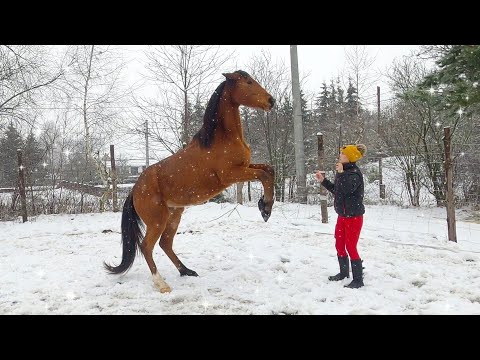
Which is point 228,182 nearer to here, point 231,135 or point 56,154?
point 231,135

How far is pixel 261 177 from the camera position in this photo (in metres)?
3.51

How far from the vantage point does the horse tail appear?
414 cm

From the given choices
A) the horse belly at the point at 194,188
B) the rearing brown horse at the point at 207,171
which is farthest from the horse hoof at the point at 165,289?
the horse belly at the point at 194,188

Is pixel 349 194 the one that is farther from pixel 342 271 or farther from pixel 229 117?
pixel 229 117

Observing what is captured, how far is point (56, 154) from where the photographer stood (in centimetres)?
1242

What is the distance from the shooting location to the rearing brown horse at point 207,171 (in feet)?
11.8

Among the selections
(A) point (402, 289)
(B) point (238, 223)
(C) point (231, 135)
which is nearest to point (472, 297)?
(A) point (402, 289)

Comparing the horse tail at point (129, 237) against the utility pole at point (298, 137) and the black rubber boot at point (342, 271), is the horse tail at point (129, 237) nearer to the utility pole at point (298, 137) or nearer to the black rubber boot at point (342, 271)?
the black rubber boot at point (342, 271)

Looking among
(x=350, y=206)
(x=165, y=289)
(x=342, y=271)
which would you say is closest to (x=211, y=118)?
(x=350, y=206)

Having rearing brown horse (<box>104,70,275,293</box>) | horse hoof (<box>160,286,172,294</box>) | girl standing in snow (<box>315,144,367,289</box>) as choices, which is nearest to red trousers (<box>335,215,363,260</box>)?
girl standing in snow (<box>315,144,367,289</box>)

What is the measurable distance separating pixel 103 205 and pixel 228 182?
8558 millimetres

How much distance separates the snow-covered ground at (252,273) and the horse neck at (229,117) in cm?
173

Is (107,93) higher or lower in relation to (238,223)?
higher

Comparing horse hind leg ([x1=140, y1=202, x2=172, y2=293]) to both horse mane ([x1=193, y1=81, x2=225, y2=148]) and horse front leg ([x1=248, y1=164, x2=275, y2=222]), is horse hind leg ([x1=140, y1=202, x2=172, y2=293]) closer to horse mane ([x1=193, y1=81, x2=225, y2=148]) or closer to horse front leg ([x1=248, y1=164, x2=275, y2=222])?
horse mane ([x1=193, y1=81, x2=225, y2=148])
